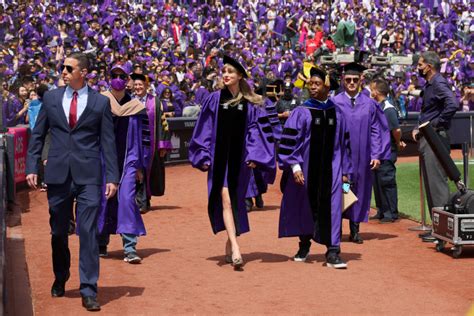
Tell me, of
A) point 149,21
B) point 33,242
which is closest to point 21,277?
point 33,242

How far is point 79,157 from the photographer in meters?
8.09

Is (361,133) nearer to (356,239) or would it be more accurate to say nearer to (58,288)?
(356,239)

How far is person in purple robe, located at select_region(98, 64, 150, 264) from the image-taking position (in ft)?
34.3

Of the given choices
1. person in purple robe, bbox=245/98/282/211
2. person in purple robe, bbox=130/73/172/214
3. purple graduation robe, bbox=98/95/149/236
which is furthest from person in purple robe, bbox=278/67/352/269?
person in purple robe, bbox=130/73/172/214

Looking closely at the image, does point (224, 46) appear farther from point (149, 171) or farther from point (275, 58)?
point (149, 171)

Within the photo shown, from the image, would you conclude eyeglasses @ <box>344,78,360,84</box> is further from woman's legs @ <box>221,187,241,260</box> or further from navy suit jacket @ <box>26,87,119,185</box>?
navy suit jacket @ <box>26,87,119,185</box>

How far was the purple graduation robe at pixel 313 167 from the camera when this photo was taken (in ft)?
33.4

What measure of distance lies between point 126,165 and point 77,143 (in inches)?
102

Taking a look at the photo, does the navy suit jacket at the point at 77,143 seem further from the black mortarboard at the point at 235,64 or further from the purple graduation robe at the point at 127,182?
the purple graduation robe at the point at 127,182

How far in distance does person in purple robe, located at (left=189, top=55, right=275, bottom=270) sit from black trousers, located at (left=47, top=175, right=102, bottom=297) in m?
2.23

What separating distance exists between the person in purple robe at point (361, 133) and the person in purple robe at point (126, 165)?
2548 millimetres

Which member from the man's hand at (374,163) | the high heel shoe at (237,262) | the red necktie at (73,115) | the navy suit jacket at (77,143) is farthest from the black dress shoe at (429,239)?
the red necktie at (73,115)

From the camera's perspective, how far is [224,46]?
100 feet

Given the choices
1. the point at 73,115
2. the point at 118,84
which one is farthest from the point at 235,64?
the point at 73,115
